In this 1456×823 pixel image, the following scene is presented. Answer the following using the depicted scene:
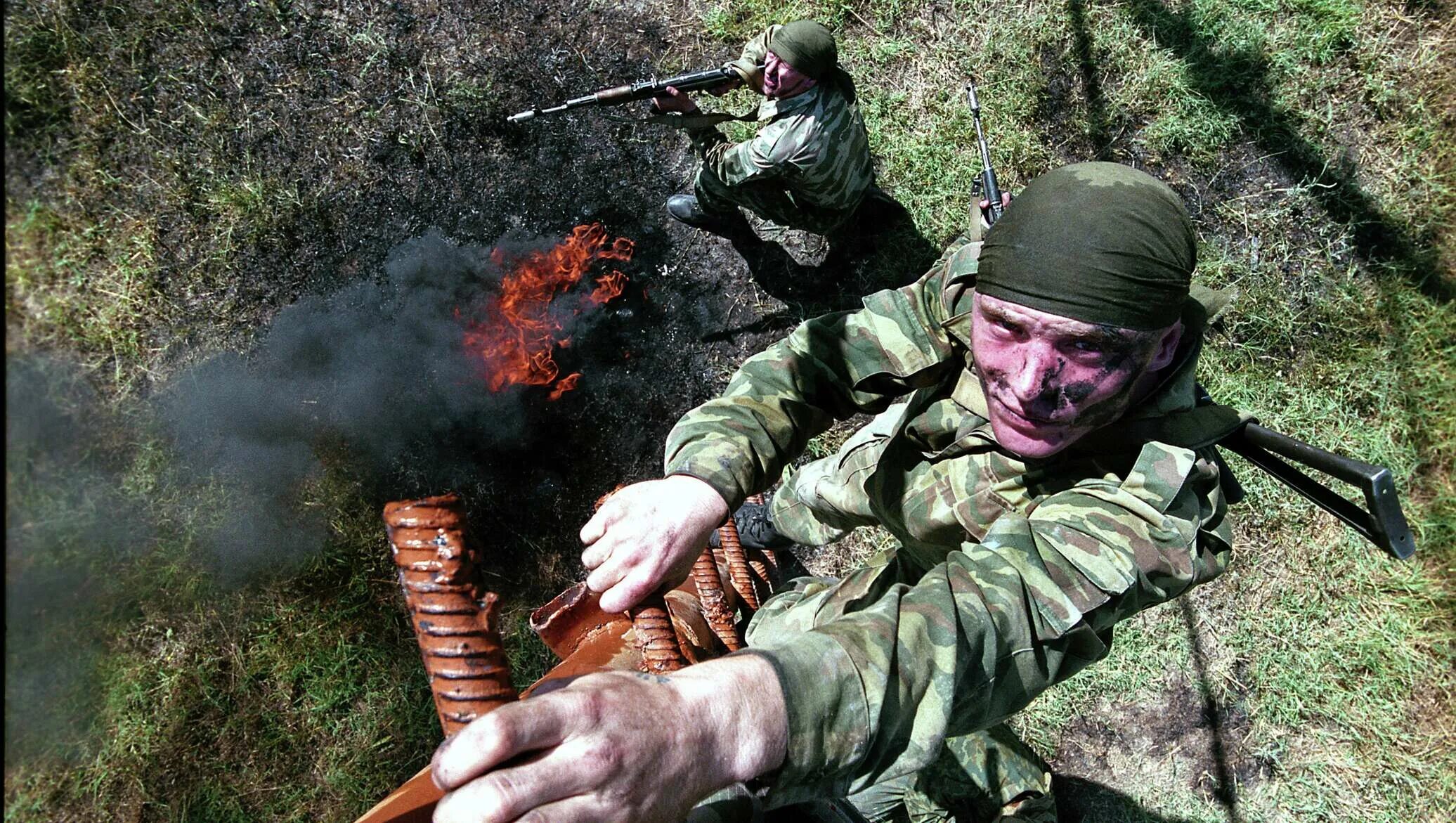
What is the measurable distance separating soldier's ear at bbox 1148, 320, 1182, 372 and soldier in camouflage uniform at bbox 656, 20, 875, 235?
2.53 meters

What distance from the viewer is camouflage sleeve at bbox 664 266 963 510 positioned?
269cm

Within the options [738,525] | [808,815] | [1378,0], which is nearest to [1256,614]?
[738,525]

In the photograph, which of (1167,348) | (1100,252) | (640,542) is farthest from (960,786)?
(1100,252)

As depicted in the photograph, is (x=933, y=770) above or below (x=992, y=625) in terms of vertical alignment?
below

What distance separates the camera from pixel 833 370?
114 inches

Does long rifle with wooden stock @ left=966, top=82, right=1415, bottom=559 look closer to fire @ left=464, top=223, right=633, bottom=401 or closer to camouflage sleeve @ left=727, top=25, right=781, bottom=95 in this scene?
camouflage sleeve @ left=727, top=25, right=781, bottom=95

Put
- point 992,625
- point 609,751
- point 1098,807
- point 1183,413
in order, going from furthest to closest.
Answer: point 1098,807, point 1183,413, point 992,625, point 609,751

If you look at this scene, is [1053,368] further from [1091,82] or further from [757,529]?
[1091,82]

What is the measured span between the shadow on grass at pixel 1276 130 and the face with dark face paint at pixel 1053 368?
3.81 m

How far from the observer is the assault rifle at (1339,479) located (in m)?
2.29

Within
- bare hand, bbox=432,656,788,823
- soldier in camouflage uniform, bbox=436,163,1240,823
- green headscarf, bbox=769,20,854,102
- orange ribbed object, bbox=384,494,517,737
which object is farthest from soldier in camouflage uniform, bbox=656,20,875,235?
bare hand, bbox=432,656,788,823

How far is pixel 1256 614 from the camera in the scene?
496cm

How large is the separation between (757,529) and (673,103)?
7.87 ft

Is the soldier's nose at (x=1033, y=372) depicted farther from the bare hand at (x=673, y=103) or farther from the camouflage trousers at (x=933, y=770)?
the bare hand at (x=673, y=103)
